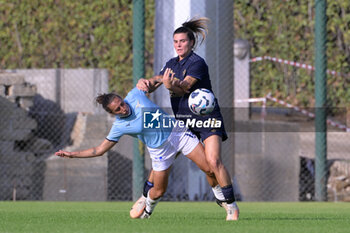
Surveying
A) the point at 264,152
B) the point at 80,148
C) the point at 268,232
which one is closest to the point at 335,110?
the point at 264,152

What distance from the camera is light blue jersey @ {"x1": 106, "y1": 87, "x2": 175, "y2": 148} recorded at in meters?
7.71

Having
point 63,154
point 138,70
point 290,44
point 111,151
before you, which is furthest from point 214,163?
point 290,44

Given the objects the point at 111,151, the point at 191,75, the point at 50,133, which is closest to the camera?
the point at 191,75

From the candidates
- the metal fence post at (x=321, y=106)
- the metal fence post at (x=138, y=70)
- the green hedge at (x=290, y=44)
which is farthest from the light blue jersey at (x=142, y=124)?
the green hedge at (x=290, y=44)

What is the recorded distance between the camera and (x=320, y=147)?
37.4 feet

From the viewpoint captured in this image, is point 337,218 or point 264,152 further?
point 264,152

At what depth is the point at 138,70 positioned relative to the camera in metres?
11.3

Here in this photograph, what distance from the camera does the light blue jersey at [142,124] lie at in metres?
7.71

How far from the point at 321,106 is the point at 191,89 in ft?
12.9

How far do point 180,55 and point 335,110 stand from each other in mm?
6313

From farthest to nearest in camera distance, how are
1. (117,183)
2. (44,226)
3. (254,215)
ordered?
(117,183) → (254,215) → (44,226)

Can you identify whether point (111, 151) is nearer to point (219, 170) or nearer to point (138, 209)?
point (138, 209)

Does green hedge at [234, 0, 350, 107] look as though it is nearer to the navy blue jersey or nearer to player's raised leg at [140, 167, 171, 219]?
the navy blue jersey

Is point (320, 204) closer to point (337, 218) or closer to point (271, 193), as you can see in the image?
point (271, 193)
